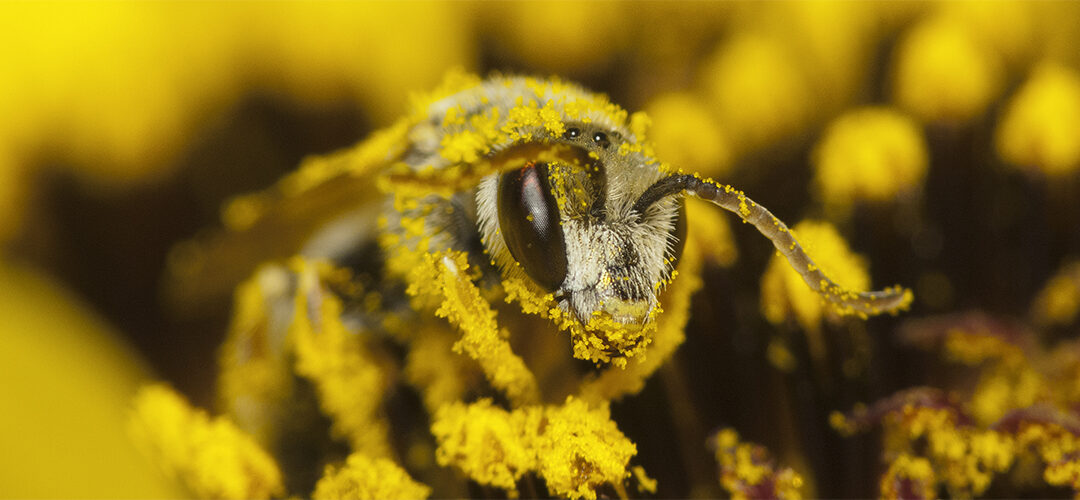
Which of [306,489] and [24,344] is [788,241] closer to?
[306,489]

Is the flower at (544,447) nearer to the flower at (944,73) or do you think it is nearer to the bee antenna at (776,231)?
the bee antenna at (776,231)

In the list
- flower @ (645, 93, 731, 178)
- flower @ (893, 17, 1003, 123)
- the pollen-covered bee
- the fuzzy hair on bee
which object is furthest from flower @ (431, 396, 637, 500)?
flower @ (893, 17, 1003, 123)

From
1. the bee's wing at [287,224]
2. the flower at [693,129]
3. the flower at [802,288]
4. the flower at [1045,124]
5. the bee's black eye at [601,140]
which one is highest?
the flower at [693,129]

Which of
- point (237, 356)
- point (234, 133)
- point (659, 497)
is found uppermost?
point (234, 133)

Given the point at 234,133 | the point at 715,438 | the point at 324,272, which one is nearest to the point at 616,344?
the point at 715,438

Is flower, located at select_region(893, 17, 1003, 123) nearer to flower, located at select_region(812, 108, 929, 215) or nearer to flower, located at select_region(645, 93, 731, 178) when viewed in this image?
flower, located at select_region(812, 108, 929, 215)

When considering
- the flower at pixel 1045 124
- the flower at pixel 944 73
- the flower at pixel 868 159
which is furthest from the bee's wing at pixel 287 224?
the flower at pixel 1045 124

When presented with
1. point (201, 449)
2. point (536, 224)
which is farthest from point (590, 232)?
point (201, 449)
